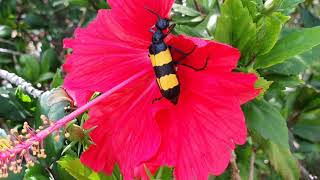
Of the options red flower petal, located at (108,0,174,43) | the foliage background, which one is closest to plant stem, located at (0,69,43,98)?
the foliage background

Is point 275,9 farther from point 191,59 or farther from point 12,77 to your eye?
point 12,77

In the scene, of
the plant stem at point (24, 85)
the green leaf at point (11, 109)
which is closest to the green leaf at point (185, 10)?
the plant stem at point (24, 85)

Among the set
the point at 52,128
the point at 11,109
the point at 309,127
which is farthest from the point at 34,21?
the point at 52,128

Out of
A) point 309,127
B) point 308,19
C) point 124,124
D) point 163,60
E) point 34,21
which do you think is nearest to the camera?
point 163,60

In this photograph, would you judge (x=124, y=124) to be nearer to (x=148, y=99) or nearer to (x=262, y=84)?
(x=148, y=99)

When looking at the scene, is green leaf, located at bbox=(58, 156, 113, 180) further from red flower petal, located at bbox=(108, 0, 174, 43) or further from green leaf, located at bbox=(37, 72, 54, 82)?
green leaf, located at bbox=(37, 72, 54, 82)

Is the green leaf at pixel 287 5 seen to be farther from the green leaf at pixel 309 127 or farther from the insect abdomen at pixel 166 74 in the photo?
the green leaf at pixel 309 127

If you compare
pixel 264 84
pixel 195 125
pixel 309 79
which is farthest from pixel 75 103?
pixel 309 79
